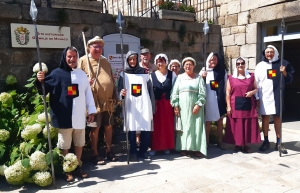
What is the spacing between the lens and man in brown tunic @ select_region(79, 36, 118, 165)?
393cm

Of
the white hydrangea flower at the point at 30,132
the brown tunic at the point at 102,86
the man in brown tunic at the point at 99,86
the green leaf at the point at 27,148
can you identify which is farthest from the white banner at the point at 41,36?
the green leaf at the point at 27,148

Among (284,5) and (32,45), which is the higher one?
(284,5)

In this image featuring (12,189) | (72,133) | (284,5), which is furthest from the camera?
(284,5)

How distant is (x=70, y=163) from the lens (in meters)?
3.30

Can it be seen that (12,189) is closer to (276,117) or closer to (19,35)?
(19,35)

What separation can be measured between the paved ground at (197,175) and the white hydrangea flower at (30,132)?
0.59 metres

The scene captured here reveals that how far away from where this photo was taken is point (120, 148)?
15.5 feet

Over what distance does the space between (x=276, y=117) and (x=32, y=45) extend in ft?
14.2

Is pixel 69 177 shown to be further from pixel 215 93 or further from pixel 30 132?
pixel 215 93

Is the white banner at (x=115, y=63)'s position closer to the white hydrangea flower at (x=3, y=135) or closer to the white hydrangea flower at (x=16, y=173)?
the white hydrangea flower at (x=3, y=135)

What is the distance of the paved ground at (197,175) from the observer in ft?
10.7

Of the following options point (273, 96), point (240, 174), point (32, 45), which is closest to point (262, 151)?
point (273, 96)

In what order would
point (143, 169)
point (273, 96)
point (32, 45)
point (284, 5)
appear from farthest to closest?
point (284, 5) → point (32, 45) → point (273, 96) → point (143, 169)

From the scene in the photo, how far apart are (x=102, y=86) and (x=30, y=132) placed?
111 centimetres
